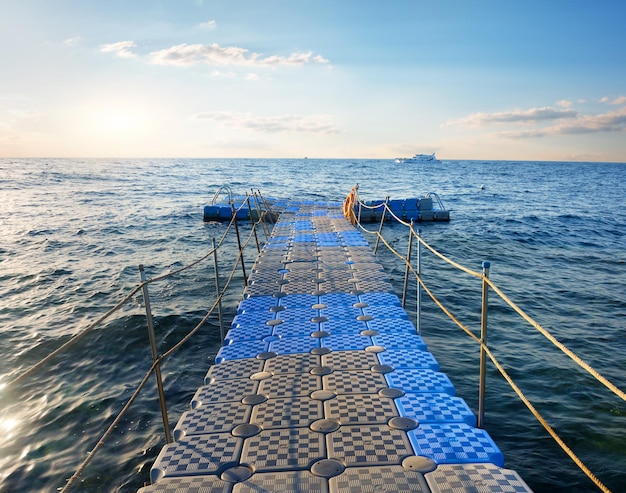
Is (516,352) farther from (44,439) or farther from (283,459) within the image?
(44,439)

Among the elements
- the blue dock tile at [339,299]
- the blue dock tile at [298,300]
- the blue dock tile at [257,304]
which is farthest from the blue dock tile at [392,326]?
the blue dock tile at [257,304]

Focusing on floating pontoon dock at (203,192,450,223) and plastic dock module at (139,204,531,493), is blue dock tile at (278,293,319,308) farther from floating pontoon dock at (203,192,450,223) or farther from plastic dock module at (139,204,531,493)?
floating pontoon dock at (203,192,450,223)

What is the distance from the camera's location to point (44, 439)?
671 centimetres

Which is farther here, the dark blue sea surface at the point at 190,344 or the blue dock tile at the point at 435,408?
the dark blue sea surface at the point at 190,344

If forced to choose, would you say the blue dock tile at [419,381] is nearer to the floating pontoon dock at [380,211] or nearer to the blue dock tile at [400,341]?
the blue dock tile at [400,341]

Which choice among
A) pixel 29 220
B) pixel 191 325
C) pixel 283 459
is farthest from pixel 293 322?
pixel 29 220

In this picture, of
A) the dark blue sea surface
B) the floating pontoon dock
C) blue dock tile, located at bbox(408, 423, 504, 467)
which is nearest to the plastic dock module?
blue dock tile, located at bbox(408, 423, 504, 467)

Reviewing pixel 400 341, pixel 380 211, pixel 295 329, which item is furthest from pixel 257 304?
pixel 380 211

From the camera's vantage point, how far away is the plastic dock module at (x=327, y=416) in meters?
3.27

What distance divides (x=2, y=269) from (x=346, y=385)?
17.7 m

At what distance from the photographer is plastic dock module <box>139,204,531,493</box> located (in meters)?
3.27

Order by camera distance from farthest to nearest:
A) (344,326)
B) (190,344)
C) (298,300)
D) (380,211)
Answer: (380,211) < (190,344) < (298,300) < (344,326)

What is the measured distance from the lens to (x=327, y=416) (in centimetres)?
416

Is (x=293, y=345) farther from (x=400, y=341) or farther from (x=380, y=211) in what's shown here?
(x=380, y=211)
